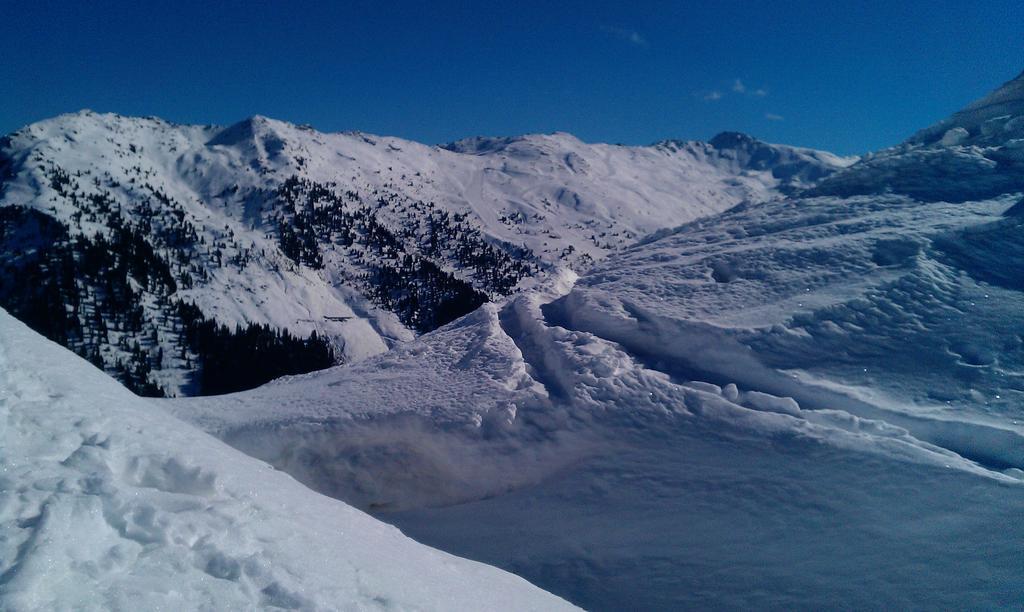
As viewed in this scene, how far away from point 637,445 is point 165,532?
6947 millimetres

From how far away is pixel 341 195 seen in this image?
19212 centimetres

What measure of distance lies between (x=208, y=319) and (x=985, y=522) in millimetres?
115331

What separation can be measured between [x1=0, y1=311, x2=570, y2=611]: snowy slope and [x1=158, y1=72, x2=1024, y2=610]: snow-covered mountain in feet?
8.10

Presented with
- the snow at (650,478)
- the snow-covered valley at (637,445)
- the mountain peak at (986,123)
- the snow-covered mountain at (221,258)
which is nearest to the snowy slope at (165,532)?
the snow-covered valley at (637,445)

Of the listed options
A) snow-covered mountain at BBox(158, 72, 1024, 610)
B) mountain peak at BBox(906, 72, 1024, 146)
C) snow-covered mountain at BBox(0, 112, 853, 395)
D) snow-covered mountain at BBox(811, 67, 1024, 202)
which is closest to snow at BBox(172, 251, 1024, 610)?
snow-covered mountain at BBox(158, 72, 1024, 610)

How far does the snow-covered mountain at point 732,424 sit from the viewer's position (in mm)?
7375

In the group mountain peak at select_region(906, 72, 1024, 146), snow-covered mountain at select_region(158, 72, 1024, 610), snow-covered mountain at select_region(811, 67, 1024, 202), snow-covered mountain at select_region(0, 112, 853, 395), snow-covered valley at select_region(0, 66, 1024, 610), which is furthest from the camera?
snow-covered mountain at select_region(0, 112, 853, 395)

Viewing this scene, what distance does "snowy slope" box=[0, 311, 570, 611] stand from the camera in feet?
12.5

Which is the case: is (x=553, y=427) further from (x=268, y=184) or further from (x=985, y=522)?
(x=268, y=184)

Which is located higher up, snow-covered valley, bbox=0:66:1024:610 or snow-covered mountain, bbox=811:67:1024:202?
snow-covered mountain, bbox=811:67:1024:202

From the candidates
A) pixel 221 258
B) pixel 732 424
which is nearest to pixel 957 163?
pixel 732 424

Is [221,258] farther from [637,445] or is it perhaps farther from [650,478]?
[650,478]

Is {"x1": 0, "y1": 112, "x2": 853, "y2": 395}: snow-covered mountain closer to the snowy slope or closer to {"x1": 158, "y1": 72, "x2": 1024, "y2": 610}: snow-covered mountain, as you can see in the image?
{"x1": 158, "y1": 72, "x2": 1024, "y2": 610}: snow-covered mountain

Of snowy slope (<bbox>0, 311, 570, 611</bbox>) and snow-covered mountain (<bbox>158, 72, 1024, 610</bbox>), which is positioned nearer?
snowy slope (<bbox>0, 311, 570, 611</bbox>)
